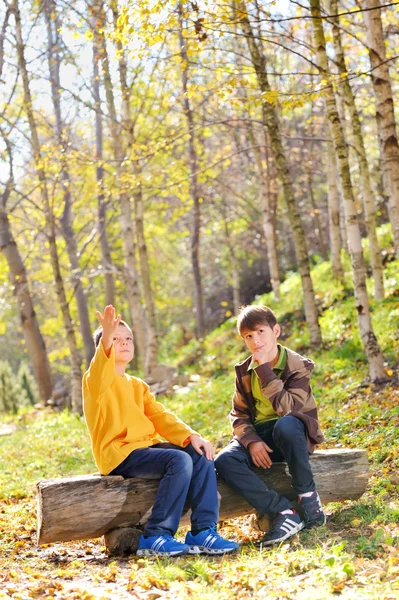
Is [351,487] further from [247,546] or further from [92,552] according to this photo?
[92,552]

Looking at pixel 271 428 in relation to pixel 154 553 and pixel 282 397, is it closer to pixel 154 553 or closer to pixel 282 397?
pixel 282 397

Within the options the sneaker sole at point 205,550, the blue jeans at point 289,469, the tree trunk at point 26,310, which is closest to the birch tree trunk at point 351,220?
the blue jeans at point 289,469

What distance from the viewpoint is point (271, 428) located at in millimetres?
5109

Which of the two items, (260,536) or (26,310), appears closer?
(260,536)

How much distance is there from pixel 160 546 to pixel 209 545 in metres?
0.30

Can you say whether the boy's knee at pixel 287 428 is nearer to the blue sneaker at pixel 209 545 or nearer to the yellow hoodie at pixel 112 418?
the yellow hoodie at pixel 112 418

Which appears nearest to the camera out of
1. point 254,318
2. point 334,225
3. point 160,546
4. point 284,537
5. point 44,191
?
point 160,546

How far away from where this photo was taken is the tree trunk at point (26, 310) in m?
17.1

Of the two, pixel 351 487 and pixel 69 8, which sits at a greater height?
pixel 69 8

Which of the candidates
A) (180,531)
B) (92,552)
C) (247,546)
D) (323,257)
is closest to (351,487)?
(247,546)

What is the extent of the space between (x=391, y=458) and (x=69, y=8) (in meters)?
10.9

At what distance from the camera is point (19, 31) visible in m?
13.7

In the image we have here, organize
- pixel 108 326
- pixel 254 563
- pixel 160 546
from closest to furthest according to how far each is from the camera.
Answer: pixel 254 563, pixel 160 546, pixel 108 326

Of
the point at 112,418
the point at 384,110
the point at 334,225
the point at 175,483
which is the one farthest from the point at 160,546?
the point at 334,225
